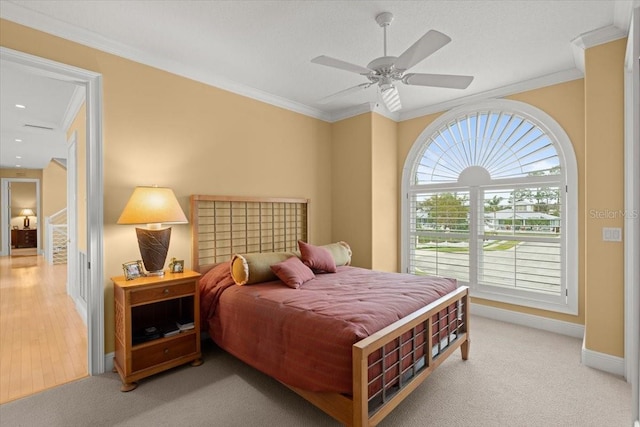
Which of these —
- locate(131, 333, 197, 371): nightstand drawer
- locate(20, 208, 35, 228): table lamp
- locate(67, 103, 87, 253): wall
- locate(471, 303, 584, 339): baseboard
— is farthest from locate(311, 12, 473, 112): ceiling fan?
locate(20, 208, 35, 228): table lamp

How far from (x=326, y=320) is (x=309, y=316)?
145 mm

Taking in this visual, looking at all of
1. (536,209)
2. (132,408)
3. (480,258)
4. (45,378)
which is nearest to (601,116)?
(536,209)

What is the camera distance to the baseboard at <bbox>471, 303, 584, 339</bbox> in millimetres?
3375

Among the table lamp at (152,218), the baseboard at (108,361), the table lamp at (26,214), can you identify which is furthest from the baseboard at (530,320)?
the table lamp at (26,214)

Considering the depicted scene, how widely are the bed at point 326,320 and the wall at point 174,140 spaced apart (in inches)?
12.7

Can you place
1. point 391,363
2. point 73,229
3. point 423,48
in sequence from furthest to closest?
point 73,229 → point 423,48 → point 391,363

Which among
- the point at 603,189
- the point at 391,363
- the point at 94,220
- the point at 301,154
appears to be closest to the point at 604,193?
the point at 603,189

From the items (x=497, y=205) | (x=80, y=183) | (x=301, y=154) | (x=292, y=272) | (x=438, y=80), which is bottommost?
(x=292, y=272)

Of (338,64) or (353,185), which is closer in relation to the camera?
(338,64)

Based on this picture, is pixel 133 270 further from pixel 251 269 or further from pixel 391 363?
pixel 391 363

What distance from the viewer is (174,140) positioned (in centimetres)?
315

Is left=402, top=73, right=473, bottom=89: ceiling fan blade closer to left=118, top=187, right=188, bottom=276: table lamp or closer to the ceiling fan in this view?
the ceiling fan

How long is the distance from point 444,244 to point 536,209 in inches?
46.3

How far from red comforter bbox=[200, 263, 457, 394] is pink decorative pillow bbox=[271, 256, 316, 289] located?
0.07m
